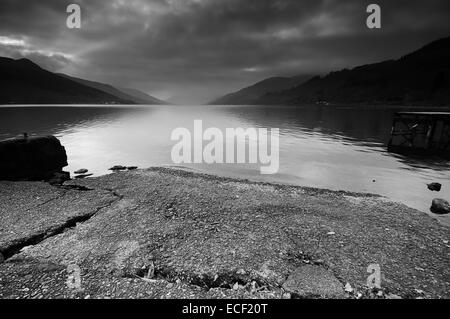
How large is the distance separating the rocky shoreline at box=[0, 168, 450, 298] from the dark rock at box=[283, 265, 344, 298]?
1.2 inches

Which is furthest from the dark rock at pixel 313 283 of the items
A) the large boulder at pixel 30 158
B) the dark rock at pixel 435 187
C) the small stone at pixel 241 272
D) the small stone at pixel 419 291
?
the large boulder at pixel 30 158

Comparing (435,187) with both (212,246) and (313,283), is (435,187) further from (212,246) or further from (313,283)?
(212,246)

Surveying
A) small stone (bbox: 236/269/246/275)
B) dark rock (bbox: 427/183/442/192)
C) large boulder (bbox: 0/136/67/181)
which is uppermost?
large boulder (bbox: 0/136/67/181)

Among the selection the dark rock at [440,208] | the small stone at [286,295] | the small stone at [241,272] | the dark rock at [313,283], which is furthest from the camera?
Answer: the dark rock at [440,208]

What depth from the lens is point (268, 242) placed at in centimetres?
965

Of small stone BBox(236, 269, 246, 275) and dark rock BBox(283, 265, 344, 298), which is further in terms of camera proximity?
small stone BBox(236, 269, 246, 275)

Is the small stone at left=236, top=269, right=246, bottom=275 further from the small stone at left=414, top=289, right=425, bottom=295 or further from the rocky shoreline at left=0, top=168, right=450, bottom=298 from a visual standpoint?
the small stone at left=414, top=289, right=425, bottom=295

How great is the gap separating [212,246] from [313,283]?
146 inches

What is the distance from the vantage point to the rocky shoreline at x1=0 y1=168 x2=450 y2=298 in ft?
24.2

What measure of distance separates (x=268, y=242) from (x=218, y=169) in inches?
669

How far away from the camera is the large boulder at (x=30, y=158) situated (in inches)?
706

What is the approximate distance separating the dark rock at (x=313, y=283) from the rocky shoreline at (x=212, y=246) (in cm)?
3

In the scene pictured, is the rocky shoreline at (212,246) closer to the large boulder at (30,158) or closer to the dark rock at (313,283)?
the dark rock at (313,283)

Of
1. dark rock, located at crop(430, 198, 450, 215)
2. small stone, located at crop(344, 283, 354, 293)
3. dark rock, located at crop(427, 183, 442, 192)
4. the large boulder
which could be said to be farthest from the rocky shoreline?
dark rock, located at crop(427, 183, 442, 192)
